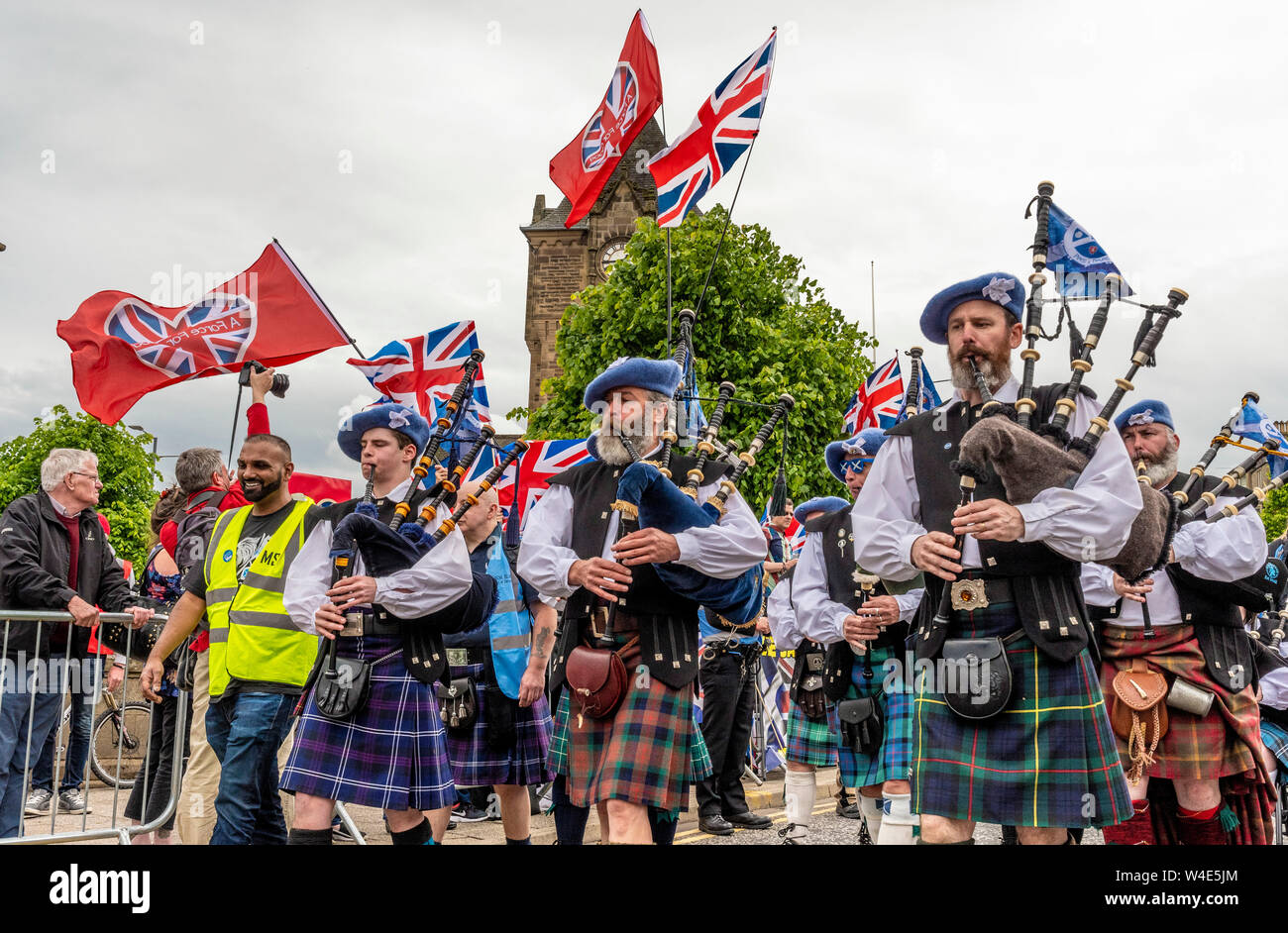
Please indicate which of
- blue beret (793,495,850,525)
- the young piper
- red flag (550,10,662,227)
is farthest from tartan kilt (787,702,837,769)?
red flag (550,10,662,227)

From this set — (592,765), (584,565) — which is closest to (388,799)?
(592,765)

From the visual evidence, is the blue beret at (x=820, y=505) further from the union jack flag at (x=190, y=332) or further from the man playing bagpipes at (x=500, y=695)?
the union jack flag at (x=190, y=332)

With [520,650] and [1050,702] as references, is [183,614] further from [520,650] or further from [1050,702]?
[1050,702]

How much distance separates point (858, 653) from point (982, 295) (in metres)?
2.39

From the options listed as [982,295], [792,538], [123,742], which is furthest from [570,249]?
[982,295]

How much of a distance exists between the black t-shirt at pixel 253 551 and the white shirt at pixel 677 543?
1.40 m

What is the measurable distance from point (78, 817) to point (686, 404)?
181 inches

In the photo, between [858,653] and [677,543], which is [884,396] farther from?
[677,543]

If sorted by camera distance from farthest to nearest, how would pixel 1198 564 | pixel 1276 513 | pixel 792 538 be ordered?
pixel 1276 513, pixel 792 538, pixel 1198 564

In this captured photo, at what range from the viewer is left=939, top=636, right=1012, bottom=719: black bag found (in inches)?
127

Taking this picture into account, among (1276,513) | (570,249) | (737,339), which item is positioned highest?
(570,249)

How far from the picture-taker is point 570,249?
37844 mm

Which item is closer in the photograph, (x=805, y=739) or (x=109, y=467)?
(x=805, y=739)
